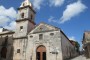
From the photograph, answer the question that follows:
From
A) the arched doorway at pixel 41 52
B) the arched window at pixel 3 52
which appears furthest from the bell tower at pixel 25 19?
the arched doorway at pixel 41 52

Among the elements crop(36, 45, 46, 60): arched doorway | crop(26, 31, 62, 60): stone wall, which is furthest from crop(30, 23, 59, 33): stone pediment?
crop(36, 45, 46, 60): arched doorway

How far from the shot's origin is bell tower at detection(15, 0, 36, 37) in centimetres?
3269

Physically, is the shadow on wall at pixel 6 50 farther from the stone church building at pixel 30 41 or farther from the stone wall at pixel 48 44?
the stone wall at pixel 48 44

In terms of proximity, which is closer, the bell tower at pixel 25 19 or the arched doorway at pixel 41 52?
the arched doorway at pixel 41 52

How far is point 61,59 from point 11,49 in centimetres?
1202

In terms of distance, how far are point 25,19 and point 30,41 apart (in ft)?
18.0

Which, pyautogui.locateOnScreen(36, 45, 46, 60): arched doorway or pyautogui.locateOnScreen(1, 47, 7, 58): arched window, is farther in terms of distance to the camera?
pyautogui.locateOnScreen(1, 47, 7, 58): arched window

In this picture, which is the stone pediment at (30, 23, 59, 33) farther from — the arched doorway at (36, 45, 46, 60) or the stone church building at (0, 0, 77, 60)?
the arched doorway at (36, 45, 46, 60)

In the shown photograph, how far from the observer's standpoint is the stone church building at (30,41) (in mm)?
28556

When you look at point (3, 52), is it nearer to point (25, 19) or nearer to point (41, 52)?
point (25, 19)

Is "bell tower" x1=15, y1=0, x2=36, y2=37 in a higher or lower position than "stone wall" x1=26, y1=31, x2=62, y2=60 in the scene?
higher

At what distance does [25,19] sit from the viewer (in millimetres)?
33062

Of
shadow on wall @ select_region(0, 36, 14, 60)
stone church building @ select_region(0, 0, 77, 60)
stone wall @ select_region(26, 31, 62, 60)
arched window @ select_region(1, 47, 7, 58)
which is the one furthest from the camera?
arched window @ select_region(1, 47, 7, 58)

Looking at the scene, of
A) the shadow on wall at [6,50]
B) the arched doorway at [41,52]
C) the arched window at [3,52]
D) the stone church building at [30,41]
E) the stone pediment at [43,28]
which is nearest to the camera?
the stone church building at [30,41]
